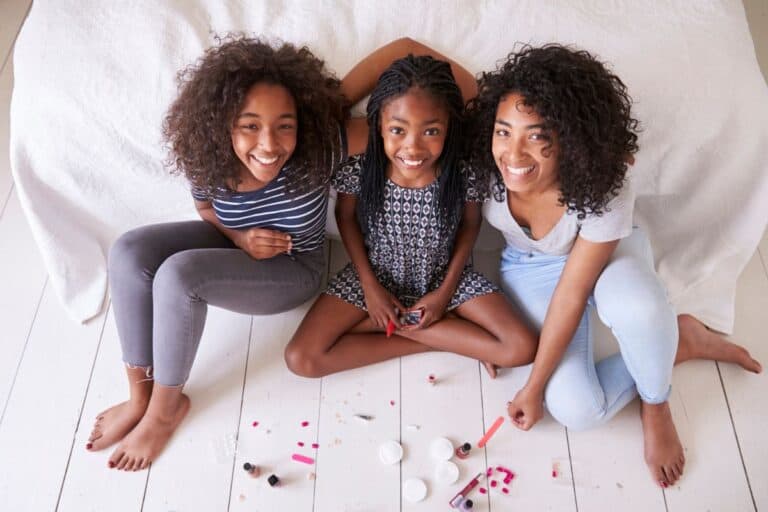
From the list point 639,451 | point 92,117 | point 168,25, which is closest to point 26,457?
point 92,117

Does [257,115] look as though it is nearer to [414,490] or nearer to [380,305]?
[380,305]

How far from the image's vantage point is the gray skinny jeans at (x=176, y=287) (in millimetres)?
1234

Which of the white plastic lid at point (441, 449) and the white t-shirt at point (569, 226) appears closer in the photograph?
the white t-shirt at point (569, 226)

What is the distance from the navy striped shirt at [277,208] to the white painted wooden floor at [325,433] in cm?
26

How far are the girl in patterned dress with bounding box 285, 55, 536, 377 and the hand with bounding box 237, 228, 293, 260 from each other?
0.12 m

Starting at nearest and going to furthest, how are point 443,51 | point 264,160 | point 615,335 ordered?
point 264,160 < point 615,335 < point 443,51

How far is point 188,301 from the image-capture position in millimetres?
1233

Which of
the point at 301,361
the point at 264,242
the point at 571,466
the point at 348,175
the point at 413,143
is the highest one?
the point at 413,143

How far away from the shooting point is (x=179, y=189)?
145 cm

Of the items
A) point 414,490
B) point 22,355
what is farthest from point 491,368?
point 22,355

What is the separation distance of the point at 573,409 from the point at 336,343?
1.52 feet

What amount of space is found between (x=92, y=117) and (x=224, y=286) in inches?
16.8

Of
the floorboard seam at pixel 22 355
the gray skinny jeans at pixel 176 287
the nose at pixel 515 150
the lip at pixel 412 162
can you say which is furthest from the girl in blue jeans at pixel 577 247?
the floorboard seam at pixel 22 355

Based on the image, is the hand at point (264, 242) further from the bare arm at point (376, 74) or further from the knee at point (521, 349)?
the knee at point (521, 349)
